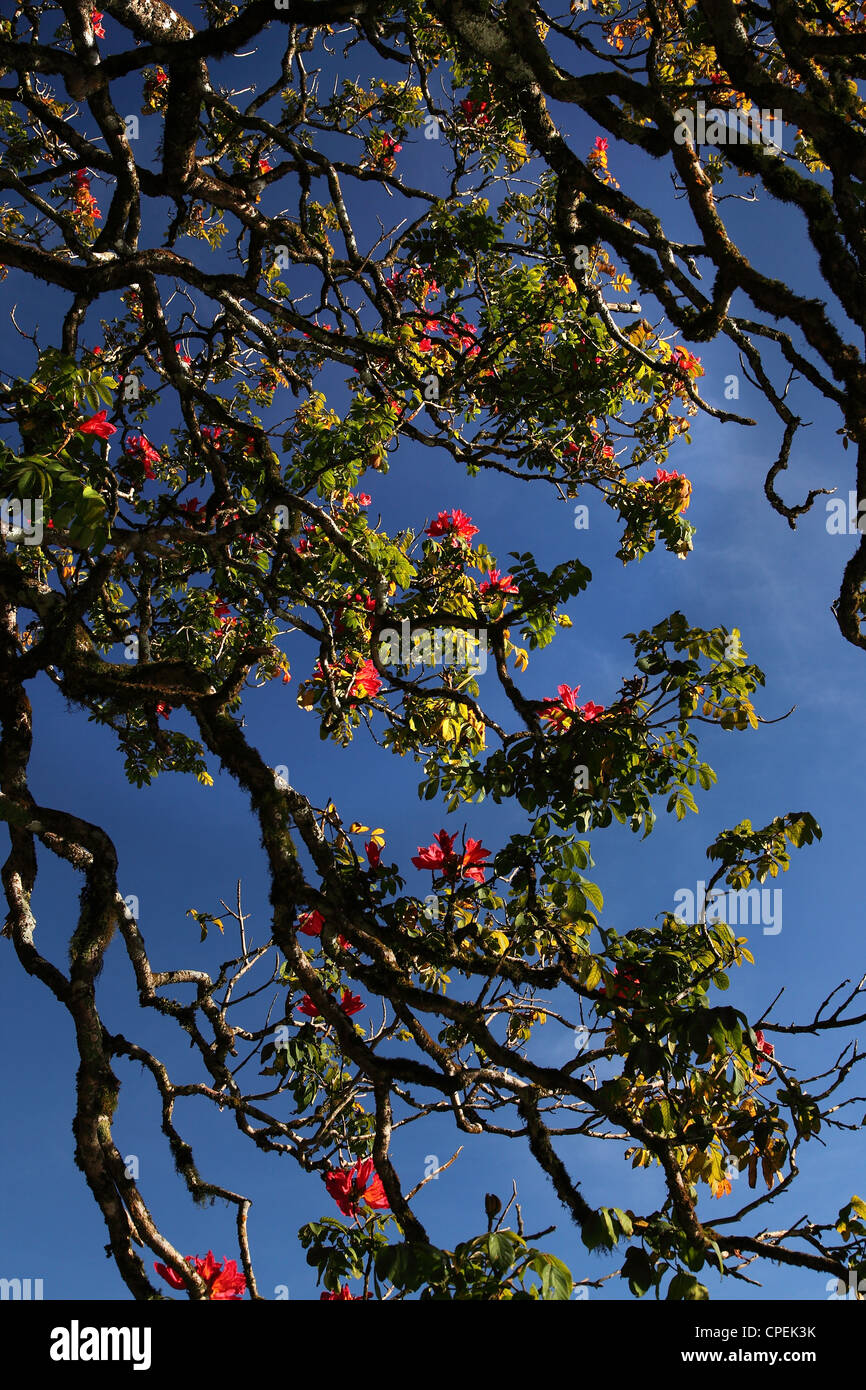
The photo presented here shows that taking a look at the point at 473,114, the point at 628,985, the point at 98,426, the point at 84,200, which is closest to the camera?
the point at 628,985

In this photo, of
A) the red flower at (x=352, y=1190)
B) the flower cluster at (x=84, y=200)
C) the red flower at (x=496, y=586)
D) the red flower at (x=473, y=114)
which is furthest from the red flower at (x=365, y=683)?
the flower cluster at (x=84, y=200)

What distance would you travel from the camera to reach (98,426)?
14.0 feet

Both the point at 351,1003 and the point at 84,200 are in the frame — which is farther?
the point at 84,200

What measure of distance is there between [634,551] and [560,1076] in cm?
401

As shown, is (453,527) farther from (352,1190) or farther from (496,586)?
(352,1190)

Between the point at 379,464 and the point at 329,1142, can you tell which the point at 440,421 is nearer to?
the point at 379,464

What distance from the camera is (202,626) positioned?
6.34 metres

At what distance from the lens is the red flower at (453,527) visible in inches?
221

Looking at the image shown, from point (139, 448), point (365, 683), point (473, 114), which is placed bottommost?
point (365, 683)

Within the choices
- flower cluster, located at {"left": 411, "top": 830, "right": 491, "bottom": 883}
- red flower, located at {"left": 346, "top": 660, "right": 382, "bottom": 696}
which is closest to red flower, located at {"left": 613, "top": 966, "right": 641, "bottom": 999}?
flower cluster, located at {"left": 411, "top": 830, "right": 491, "bottom": 883}

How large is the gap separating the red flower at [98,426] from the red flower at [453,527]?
219 centimetres

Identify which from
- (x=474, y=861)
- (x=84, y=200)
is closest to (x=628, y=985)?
(x=474, y=861)

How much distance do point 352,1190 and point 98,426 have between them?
13.2 feet
